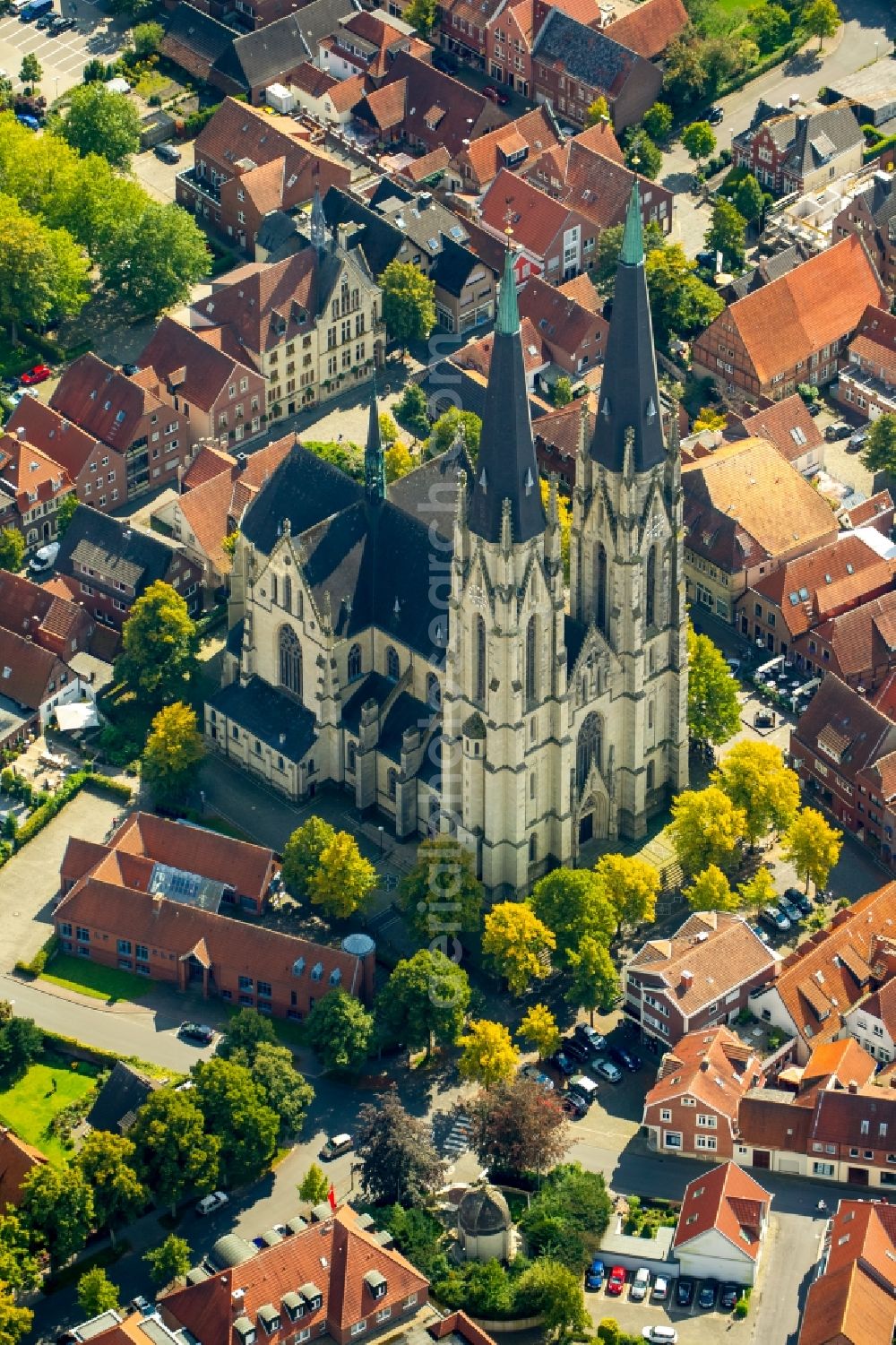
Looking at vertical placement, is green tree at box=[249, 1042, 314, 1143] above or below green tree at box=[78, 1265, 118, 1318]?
above

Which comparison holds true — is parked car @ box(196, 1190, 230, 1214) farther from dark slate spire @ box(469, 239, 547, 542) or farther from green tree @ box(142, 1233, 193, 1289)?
dark slate spire @ box(469, 239, 547, 542)

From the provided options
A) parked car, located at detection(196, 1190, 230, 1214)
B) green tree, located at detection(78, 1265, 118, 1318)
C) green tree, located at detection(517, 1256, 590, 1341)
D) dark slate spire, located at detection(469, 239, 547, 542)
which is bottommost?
green tree, located at detection(78, 1265, 118, 1318)

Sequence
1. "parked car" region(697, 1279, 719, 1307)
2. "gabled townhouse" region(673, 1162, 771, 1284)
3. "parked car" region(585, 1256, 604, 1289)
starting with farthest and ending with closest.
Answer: "parked car" region(585, 1256, 604, 1289) → "parked car" region(697, 1279, 719, 1307) → "gabled townhouse" region(673, 1162, 771, 1284)

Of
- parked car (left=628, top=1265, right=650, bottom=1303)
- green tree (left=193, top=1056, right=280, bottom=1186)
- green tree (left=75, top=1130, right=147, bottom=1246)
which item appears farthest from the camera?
green tree (left=193, top=1056, right=280, bottom=1186)

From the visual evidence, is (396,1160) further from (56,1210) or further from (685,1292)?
(56,1210)

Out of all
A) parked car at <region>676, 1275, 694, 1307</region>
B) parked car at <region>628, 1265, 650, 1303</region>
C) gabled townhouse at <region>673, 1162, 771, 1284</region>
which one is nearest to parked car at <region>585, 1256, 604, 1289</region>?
parked car at <region>628, 1265, 650, 1303</region>
